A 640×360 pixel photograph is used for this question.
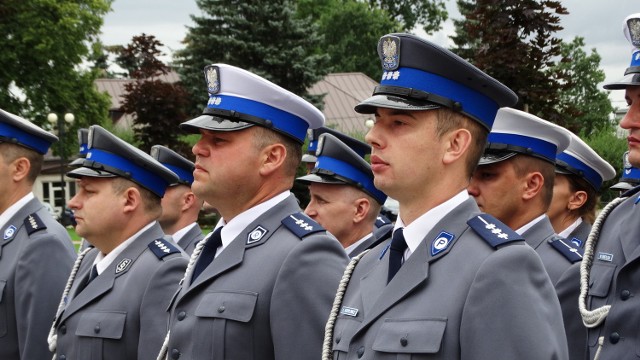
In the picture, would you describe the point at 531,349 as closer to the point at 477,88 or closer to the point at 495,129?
the point at 477,88

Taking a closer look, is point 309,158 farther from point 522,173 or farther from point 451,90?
point 451,90

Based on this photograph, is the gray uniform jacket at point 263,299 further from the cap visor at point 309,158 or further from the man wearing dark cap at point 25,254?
the cap visor at point 309,158

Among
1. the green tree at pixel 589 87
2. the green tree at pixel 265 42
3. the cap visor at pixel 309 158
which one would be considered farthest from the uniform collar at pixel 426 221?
the green tree at pixel 589 87

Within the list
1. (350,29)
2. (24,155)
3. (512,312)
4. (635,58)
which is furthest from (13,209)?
(350,29)

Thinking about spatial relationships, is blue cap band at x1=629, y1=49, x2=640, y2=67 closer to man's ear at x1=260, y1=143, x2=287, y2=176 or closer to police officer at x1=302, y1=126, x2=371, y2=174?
man's ear at x1=260, y1=143, x2=287, y2=176

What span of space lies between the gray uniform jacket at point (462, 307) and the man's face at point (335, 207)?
327 centimetres

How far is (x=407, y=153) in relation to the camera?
3184 millimetres

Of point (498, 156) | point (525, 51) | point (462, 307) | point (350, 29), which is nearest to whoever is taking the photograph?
point (462, 307)

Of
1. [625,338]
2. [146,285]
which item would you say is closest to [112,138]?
[146,285]

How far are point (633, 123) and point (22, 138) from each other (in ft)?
12.9

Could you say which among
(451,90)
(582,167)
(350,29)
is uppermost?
(350,29)

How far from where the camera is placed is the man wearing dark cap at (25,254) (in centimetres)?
533

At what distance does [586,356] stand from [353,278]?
1.22 m

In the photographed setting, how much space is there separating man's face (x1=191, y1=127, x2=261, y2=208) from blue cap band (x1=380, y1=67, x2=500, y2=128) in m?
1.13
